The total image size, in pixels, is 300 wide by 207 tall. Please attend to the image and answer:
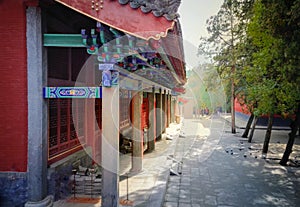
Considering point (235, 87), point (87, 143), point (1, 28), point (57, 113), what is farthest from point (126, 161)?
point (235, 87)

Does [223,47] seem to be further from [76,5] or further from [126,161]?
[76,5]

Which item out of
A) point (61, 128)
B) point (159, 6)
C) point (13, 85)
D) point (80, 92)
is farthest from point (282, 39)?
point (13, 85)

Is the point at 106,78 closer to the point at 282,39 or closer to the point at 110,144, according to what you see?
the point at 110,144

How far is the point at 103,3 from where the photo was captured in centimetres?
342

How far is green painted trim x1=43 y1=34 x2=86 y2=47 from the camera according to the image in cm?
397

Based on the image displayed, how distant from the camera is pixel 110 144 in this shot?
4070 millimetres

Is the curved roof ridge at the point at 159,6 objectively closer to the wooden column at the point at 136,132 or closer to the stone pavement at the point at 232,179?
the wooden column at the point at 136,132

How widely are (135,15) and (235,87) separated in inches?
656

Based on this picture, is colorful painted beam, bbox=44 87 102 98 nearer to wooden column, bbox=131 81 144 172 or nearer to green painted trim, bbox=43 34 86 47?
green painted trim, bbox=43 34 86 47

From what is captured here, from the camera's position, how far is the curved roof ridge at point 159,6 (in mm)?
3225

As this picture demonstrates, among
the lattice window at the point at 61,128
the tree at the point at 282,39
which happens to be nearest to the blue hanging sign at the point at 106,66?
the lattice window at the point at 61,128

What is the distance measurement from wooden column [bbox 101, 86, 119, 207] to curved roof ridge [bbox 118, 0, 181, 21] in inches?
51.6

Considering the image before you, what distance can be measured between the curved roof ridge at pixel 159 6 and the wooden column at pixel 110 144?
1.31 m

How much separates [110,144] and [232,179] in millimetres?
5347
